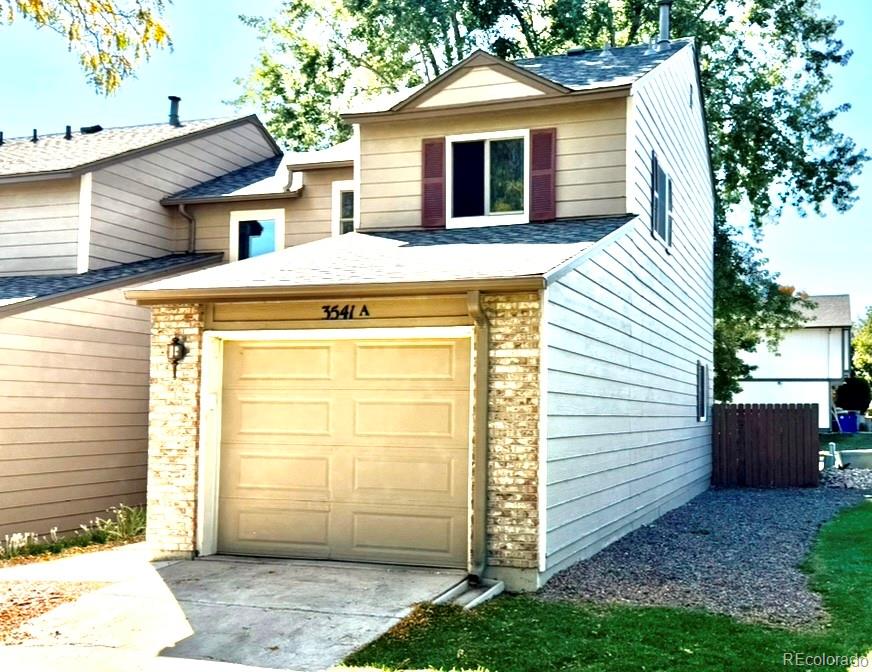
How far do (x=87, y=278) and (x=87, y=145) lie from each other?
3680 millimetres

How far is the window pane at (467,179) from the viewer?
1213 cm

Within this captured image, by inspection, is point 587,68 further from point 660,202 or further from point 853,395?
point 853,395

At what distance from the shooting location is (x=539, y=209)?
38.5 feet

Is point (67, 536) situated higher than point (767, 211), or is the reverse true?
point (767, 211)

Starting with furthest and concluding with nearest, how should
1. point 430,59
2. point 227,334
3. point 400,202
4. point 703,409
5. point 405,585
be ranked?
point 430,59
point 703,409
point 400,202
point 227,334
point 405,585

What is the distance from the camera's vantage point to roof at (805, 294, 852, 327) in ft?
125

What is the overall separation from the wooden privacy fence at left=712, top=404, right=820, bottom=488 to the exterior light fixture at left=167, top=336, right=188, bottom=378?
12.6m

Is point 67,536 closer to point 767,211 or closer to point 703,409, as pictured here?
point 703,409

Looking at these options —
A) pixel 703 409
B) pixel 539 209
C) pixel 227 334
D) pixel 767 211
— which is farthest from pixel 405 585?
pixel 767 211

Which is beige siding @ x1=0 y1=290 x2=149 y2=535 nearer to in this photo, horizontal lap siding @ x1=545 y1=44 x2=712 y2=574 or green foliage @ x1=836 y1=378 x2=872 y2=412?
horizontal lap siding @ x1=545 y1=44 x2=712 y2=574

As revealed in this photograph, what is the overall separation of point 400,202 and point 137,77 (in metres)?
5.16

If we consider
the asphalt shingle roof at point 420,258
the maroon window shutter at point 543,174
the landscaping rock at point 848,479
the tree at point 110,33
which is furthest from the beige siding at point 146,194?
the landscaping rock at point 848,479

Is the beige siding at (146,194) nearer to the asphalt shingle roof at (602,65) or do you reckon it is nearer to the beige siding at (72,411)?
the beige siding at (72,411)

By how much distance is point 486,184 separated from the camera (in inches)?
478
